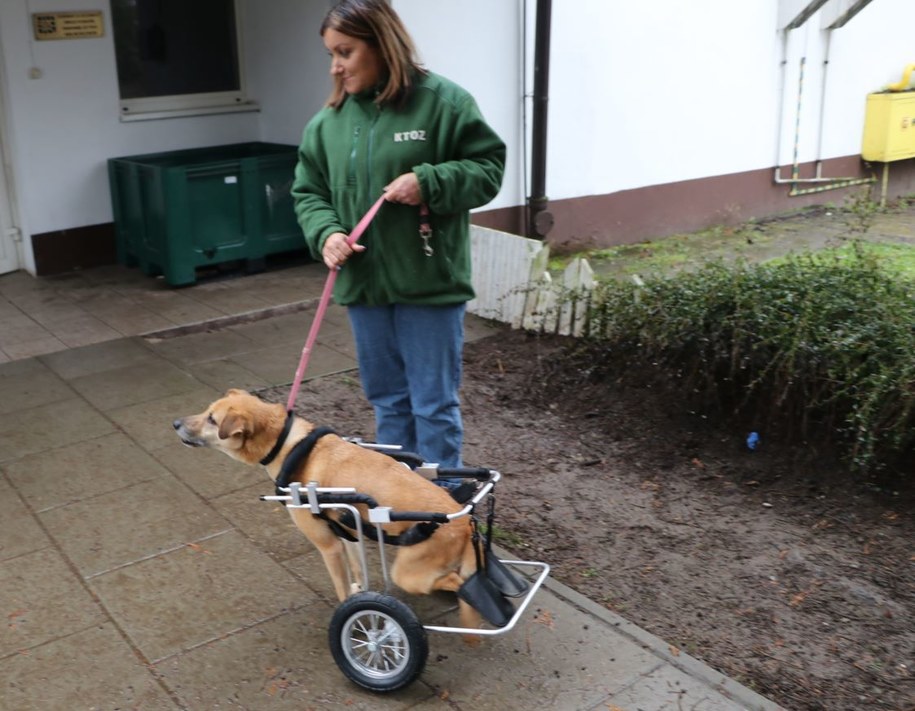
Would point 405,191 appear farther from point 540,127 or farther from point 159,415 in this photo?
point 540,127

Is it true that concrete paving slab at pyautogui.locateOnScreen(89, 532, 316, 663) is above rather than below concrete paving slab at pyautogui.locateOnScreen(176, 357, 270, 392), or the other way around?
below

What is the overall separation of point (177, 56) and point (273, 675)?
7166 millimetres

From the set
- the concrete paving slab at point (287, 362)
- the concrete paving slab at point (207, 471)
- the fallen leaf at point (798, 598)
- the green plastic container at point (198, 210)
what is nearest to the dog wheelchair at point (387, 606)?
the fallen leaf at point (798, 598)

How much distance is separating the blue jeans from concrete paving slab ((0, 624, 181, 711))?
133 cm

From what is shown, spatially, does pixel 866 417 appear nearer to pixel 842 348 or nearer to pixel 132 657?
pixel 842 348

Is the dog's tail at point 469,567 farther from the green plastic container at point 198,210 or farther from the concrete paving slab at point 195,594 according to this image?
the green plastic container at point 198,210

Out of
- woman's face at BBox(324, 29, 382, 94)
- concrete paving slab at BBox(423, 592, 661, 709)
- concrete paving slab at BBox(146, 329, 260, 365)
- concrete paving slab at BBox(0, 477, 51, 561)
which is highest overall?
woman's face at BBox(324, 29, 382, 94)

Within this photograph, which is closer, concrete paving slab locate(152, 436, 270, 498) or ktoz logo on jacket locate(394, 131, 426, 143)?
ktoz logo on jacket locate(394, 131, 426, 143)

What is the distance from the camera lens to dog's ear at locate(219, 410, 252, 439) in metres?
3.16

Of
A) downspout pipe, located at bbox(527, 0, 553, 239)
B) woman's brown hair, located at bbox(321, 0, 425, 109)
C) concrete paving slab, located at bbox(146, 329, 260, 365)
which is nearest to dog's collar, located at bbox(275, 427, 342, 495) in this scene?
woman's brown hair, located at bbox(321, 0, 425, 109)

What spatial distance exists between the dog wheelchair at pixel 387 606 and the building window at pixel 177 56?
259 inches

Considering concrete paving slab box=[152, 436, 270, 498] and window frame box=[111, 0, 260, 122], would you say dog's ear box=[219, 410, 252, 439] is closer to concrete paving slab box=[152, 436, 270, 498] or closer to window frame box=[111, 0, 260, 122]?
concrete paving slab box=[152, 436, 270, 498]

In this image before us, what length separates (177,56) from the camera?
29.0ft

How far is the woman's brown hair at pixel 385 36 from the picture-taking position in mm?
3293
